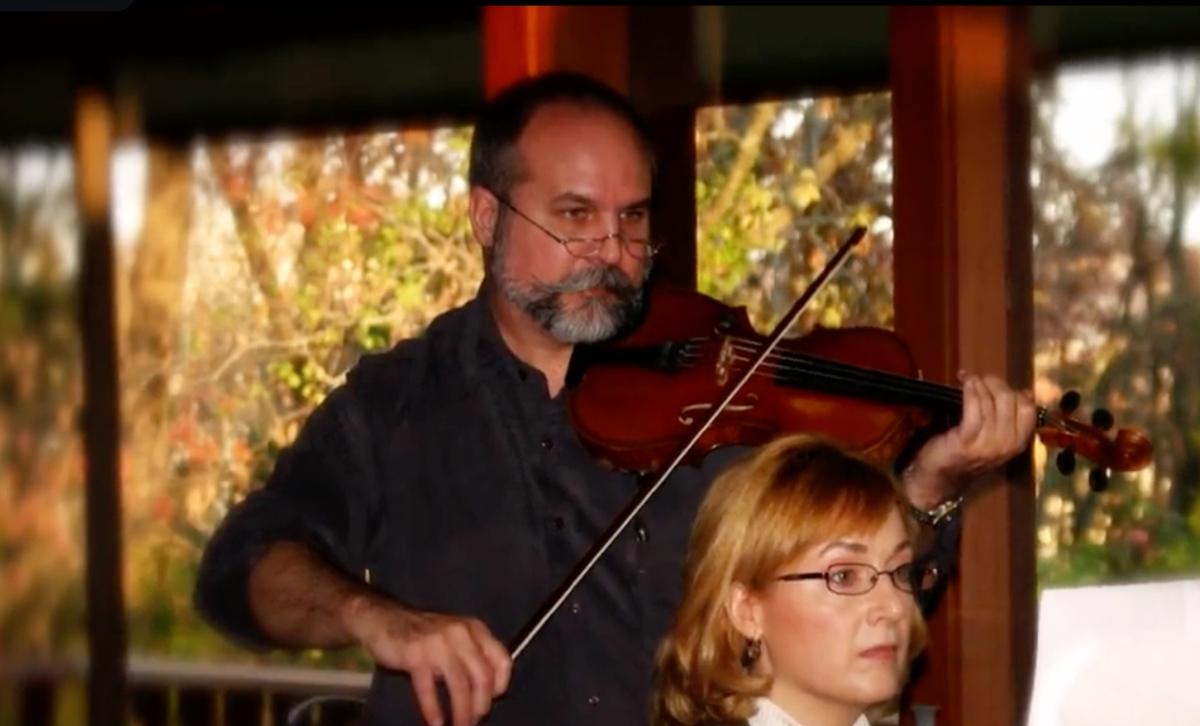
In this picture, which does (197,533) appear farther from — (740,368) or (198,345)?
(740,368)

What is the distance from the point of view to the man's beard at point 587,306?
7.21ft

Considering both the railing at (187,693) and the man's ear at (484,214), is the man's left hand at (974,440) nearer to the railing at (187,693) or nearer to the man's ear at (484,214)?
the man's ear at (484,214)

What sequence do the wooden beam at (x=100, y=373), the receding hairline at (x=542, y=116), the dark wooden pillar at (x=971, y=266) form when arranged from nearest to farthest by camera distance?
the receding hairline at (x=542, y=116) < the dark wooden pillar at (x=971, y=266) < the wooden beam at (x=100, y=373)

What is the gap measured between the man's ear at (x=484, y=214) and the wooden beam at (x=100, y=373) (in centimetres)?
201

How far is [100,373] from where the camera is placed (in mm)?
4215

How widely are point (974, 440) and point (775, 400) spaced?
212mm

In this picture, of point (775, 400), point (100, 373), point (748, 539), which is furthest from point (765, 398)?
point (100, 373)

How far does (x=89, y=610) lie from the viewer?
4.30 metres

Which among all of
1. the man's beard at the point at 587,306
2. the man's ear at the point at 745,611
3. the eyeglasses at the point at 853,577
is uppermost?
the man's beard at the point at 587,306

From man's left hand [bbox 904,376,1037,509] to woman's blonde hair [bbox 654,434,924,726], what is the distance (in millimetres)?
313

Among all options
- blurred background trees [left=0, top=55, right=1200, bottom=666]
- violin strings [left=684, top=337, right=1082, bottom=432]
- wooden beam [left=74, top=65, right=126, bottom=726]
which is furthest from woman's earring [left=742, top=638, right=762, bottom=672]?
wooden beam [left=74, top=65, right=126, bottom=726]

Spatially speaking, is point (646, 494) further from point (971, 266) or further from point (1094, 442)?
point (971, 266)

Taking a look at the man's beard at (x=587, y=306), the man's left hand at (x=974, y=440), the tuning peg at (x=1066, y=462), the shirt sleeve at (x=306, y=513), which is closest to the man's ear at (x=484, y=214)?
the man's beard at (x=587, y=306)

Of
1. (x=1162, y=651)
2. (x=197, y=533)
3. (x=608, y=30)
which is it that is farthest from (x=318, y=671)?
(x=1162, y=651)
